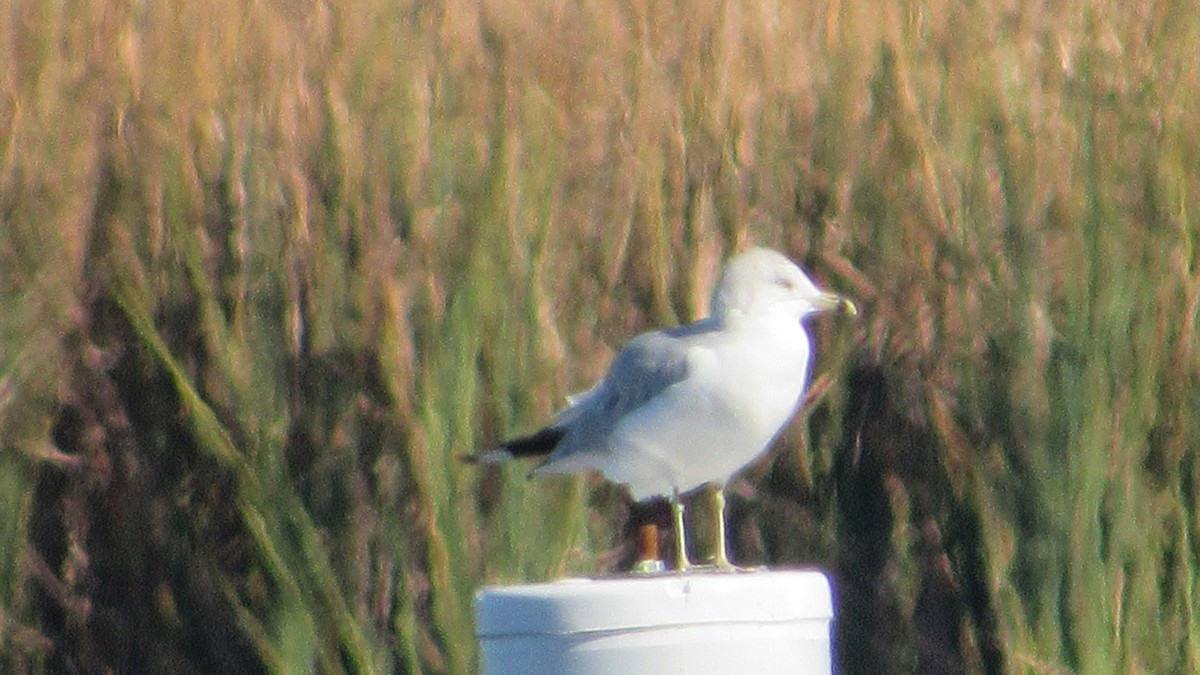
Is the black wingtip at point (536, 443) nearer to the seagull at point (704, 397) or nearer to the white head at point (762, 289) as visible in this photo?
the seagull at point (704, 397)

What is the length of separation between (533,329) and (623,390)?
0.40 m

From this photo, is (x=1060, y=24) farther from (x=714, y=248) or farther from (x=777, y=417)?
(x=777, y=417)

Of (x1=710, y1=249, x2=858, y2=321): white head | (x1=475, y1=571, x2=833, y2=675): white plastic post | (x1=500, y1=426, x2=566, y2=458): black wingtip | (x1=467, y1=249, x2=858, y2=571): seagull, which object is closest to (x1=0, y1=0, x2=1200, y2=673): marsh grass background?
(x1=500, y1=426, x2=566, y2=458): black wingtip

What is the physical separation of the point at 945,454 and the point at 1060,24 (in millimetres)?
885

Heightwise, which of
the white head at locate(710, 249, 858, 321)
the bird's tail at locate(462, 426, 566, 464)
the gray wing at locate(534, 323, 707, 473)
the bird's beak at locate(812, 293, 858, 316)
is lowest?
the bird's tail at locate(462, 426, 566, 464)

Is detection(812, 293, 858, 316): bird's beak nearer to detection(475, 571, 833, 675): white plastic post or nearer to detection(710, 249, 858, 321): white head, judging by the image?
detection(710, 249, 858, 321): white head

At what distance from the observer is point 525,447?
242cm

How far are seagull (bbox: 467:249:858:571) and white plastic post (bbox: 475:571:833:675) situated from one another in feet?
1.44

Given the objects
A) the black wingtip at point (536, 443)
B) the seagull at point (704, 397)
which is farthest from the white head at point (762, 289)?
the black wingtip at point (536, 443)

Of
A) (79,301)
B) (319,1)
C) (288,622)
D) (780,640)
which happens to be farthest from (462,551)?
(319,1)

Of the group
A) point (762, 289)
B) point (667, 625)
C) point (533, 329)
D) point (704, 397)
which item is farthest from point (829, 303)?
point (667, 625)

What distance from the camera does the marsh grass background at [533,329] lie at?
8.78 feet

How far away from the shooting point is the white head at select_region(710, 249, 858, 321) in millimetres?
2281

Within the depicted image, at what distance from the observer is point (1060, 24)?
10.8 feet
